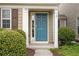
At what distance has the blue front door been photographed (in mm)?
18172

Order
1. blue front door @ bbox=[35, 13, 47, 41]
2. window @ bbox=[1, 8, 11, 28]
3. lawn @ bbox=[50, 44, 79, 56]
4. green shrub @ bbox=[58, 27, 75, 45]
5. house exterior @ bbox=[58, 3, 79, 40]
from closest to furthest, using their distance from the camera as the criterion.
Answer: lawn @ bbox=[50, 44, 79, 56], green shrub @ bbox=[58, 27, 75, 45], window @ bbox=[1, 8, 11, 28], blue front door @ bbox=[35, 13, 47, 41], house exterior @ bbox=[58, 3, 79, 40]

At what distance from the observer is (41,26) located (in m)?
18.3

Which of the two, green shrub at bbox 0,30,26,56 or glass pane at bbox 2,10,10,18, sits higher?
glass pane at bbox 2,10,10,18

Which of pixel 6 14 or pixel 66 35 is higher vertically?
pixel 6 14

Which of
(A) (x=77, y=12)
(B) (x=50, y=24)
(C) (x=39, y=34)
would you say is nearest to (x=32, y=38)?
(C) (x=39, y=34)

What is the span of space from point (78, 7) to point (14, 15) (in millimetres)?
7892

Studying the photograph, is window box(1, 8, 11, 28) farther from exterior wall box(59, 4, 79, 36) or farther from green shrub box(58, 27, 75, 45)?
exterior wall box(59, 4, 79, 36)

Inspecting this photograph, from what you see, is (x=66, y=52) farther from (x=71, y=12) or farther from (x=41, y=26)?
(x=71, y=12)

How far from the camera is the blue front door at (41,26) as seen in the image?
18.2m

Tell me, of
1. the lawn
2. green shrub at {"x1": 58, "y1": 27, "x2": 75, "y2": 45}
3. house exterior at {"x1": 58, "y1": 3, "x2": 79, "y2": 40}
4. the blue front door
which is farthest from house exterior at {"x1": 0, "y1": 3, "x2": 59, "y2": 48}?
house exterior at {"x1": 58, "y1": 3, "x2": 79, "y2": 40}

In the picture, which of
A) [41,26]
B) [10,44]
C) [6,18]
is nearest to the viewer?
[10,44]

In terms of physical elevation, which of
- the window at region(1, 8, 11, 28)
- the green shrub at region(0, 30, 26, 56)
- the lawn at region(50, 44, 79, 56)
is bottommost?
the lawn at region(50, 44, 79, 56)

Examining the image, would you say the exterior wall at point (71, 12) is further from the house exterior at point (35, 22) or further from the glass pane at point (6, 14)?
the glass pane at point (6, 14)

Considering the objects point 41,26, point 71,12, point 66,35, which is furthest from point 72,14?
point 66,35
